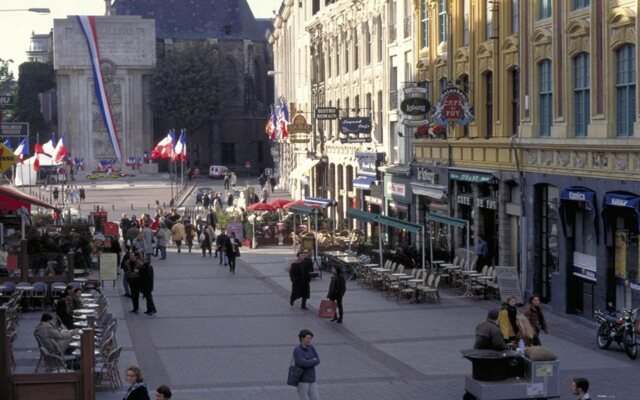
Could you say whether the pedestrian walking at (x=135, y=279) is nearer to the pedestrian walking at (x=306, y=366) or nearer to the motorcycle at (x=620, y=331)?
the motorcycle at (x=620, y=331)

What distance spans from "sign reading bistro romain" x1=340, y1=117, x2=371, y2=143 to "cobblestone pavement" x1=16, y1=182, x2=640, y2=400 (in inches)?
539

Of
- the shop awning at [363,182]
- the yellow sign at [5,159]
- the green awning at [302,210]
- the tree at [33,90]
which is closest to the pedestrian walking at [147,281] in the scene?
the yellow sign at [5,159]

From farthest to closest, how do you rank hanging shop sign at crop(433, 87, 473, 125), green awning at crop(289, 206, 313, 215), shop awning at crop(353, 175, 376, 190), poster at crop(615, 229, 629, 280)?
shop awning at crop(353, 175, 376, 190)
green awning at crop(289, 206, 313, 215)
hanging shop sign at crop(433, 87, 473, 125)
poster at crop(615, 229, 629, 280)

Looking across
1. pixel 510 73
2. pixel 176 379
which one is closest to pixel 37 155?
pixel 510 73

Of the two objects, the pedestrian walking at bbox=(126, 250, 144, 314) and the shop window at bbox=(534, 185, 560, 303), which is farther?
the shop window at bbox=(534, 185, 560, 303)

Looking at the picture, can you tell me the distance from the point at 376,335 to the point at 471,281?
23.5 feet

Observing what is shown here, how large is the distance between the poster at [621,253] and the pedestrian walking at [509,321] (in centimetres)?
632

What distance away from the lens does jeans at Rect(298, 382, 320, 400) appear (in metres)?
17.3

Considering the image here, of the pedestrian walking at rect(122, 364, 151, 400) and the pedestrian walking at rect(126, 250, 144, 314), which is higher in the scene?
the pedestrian walking at rect(122, 364, 151, 400)

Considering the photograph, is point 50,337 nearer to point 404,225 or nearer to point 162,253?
point 404,225

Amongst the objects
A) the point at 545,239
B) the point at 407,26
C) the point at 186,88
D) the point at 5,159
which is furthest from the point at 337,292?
the point at 186,88

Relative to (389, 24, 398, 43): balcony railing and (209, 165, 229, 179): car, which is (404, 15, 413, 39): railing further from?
(209, 165, 229, 179): car

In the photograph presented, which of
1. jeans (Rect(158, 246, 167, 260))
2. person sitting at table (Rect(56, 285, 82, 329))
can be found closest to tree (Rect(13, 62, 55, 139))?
jeans (Rect(158, 246, 167, 260))

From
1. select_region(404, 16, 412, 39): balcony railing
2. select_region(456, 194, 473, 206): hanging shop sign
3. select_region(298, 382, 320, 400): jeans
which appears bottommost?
select_region(298, 382, 320, 400): jeans
